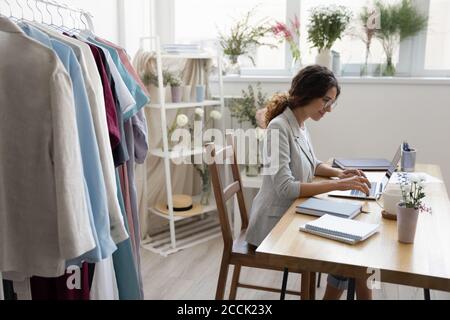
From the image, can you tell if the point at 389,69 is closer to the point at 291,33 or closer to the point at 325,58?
the point at 325,58

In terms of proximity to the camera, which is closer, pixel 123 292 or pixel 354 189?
pixel 123 292

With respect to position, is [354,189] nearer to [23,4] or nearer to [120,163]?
[120,163]

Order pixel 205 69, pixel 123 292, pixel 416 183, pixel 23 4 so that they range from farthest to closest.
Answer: pixel 205 69, pixel 23 4, pixel 123 292, pixel 416 183

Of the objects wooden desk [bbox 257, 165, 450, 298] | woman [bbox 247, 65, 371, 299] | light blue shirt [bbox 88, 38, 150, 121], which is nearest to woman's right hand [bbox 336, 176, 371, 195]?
woman [bbox 247, 65, 371, 299]

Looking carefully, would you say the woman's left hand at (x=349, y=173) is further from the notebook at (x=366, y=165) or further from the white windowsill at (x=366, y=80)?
the white windowsill at (x=366, y=80)

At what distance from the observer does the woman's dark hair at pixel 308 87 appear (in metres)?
1.98

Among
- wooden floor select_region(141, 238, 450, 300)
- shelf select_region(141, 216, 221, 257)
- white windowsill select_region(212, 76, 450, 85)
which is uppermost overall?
white windowsill select_region(212, 76, 450, 85)

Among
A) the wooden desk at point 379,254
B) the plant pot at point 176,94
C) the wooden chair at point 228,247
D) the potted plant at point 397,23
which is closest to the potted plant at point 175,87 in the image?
the plant pot at point 176,94

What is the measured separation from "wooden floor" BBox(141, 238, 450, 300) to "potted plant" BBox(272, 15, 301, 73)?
1.47 m

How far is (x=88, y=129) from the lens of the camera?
129 centimetres

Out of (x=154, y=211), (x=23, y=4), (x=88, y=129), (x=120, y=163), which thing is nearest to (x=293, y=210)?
(x=120, y=163)

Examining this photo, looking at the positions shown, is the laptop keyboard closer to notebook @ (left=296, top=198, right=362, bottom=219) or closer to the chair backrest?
notebook @ (left=296, top=198, right=362, bottom=219)

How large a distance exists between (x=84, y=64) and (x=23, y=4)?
0.89 m

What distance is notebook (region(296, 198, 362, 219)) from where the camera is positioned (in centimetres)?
154
